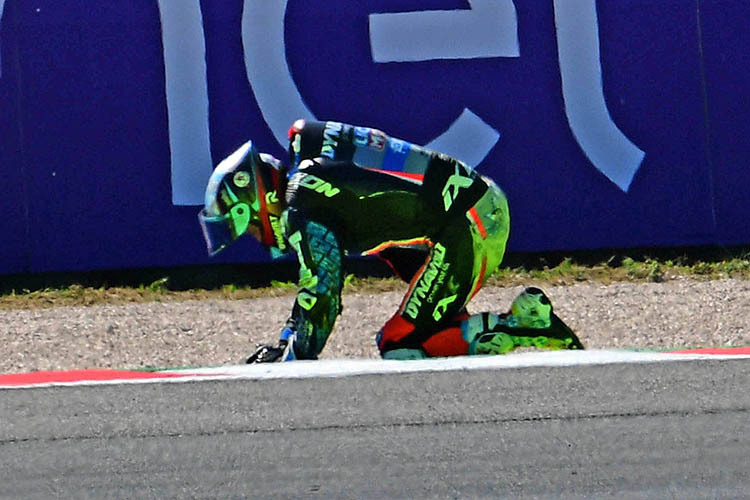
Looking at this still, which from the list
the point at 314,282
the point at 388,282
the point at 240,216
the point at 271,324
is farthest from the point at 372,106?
the point at 314,282

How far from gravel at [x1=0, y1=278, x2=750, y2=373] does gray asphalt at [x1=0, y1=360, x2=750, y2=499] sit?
2.38m

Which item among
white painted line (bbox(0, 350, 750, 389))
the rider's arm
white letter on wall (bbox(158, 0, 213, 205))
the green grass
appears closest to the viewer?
white painted line (bbox(0, 350, 750, 389))

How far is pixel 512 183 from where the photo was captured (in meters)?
9.65

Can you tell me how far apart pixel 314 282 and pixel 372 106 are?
3.72 metres

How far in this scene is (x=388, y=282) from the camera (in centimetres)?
948

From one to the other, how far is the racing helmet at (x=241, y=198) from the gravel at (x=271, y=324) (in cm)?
110

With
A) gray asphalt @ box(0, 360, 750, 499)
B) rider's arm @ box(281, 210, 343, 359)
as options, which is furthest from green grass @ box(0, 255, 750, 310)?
gray asphalt @ box(0, 360, 750, 499)

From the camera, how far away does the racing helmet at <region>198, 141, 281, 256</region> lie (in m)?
6.33

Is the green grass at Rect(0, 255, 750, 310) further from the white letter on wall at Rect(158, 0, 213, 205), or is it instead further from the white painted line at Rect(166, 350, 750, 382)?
the white painted line at Rect(166, 350, 750, 382)

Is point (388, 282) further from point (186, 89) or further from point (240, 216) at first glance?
point (240, 216)

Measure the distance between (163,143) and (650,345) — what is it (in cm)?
365

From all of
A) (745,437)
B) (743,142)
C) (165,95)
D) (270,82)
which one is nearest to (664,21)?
(743,142)

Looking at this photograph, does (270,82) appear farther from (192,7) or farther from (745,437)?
(745,437)

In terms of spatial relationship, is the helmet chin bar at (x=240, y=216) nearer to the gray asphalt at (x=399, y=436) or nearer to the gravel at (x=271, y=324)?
the gravel at (x=271, y=324)
